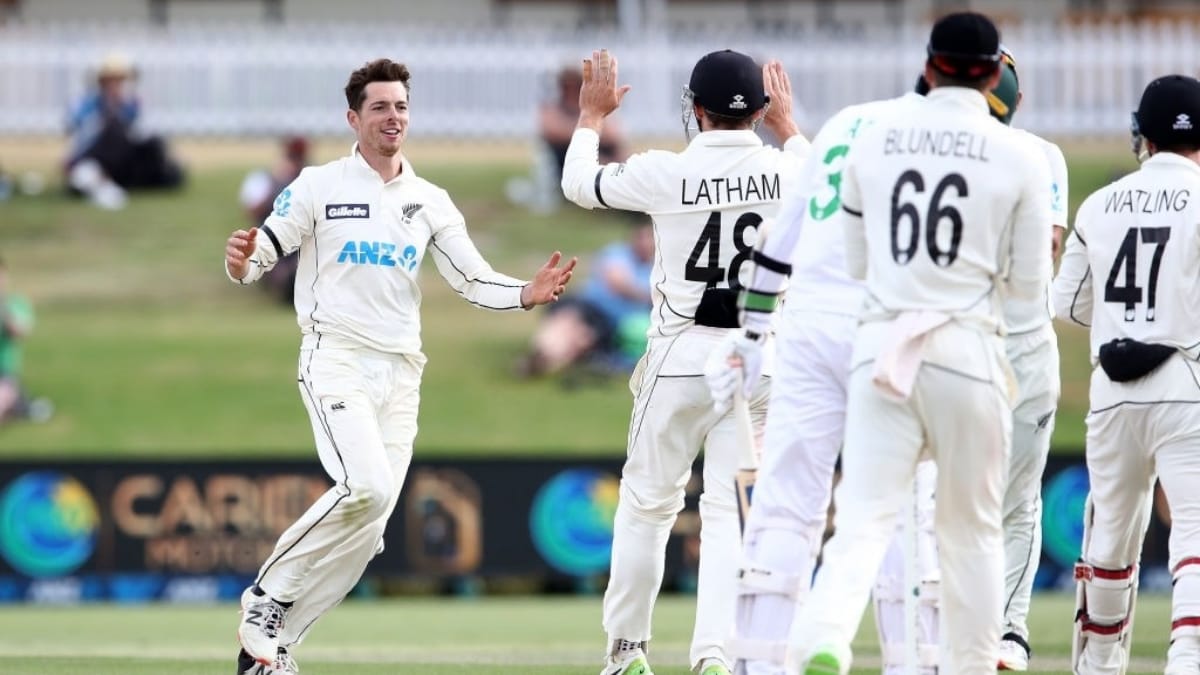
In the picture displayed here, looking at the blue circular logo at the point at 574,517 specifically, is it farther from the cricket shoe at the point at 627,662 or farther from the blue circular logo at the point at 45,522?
the cricket shoe at the point at 627,662

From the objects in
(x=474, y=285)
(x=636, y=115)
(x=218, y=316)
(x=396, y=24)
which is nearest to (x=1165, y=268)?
(x=474, y=285)

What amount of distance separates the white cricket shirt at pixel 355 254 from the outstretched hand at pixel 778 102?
1.50 m

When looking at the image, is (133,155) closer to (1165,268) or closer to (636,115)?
(636,115)

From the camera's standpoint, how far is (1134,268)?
28.3 ft

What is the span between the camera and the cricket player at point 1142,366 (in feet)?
28.0

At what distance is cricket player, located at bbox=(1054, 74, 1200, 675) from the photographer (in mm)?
8531

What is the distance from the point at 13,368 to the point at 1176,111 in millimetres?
16031

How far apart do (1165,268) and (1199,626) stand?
63.2 inches

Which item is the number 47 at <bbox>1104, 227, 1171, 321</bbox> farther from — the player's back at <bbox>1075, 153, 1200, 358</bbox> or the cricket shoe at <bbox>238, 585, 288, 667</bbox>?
the cricket shoe at <bbox>238, 585, 288, 667</bbox>

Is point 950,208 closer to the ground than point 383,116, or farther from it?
closer to the ground

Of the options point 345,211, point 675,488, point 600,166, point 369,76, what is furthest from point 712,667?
point 369,76

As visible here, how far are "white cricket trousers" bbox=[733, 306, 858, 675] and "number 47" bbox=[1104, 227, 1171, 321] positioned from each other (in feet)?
6.81

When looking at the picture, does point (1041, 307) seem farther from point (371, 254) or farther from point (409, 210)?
point (371, 254)

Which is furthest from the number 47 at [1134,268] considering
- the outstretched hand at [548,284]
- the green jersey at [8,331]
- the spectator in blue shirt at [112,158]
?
the spectator in blue shirt at [112,158]
